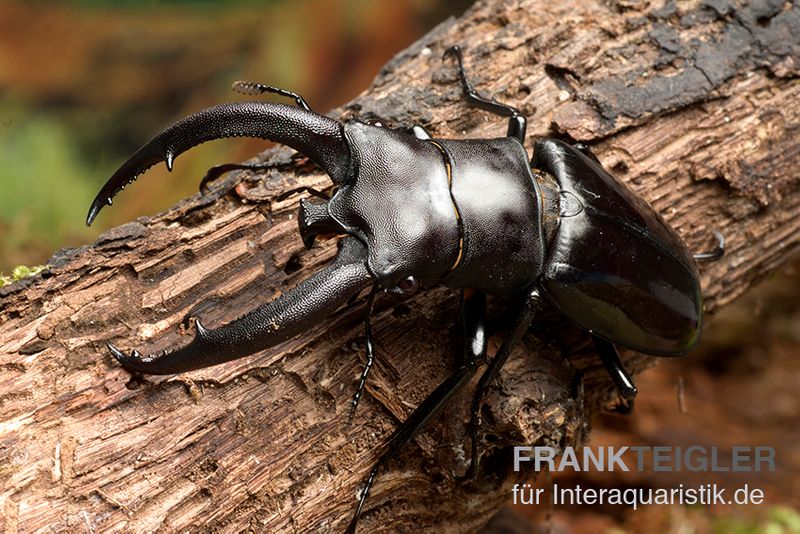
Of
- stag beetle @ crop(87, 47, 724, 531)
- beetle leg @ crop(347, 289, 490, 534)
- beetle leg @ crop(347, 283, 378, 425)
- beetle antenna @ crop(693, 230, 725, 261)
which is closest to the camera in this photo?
stag beetle @ crop(87, 47, 724, 531)

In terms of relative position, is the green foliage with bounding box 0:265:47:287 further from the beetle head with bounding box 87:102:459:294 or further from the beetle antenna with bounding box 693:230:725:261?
the beetle antenna with bounding box 693:230:725:261

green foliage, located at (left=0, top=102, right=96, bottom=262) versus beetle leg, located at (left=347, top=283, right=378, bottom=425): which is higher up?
green foliage, located at (left=0, top=102, right=96, bottom=262)

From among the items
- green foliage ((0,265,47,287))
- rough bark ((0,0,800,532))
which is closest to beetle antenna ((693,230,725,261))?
rough bark ((0,0,800,532))

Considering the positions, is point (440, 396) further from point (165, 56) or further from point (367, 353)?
point (165, 56)

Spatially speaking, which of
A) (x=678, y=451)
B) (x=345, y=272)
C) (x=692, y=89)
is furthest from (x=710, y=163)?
(x=678, y=451)

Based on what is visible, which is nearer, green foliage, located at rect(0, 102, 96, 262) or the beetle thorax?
the beetle thorax

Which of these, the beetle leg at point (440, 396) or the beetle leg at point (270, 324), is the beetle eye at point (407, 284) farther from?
the beetle leg at point (440, 396)

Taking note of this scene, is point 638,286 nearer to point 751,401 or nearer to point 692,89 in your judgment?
point 692,89
